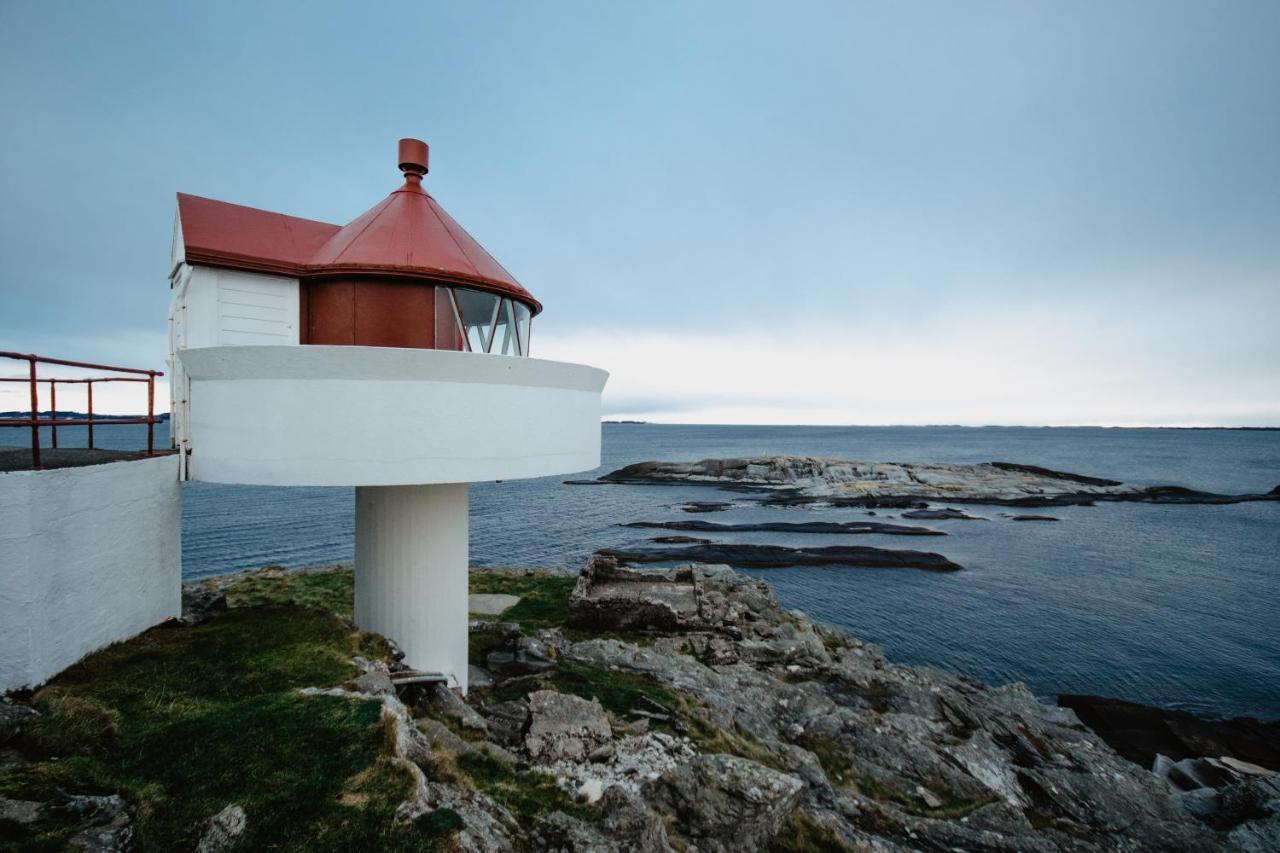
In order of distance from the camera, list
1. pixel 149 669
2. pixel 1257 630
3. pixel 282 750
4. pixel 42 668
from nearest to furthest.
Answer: pixel 282 750
pixel 42 668
pixel 149 669
pixel 1257 630

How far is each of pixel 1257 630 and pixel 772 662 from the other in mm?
24219

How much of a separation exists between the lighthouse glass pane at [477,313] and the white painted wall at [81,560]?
14.4ft

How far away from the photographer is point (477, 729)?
321 inches

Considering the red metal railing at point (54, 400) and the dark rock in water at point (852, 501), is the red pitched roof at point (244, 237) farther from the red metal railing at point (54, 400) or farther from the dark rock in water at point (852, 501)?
the dark rock in water at point (852, 501)

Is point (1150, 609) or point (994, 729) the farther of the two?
point (1150, 609)

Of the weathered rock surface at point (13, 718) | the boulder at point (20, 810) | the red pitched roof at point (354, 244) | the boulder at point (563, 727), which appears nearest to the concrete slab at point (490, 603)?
the boulder at point (563, 727)

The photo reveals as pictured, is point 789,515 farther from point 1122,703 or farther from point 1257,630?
point 1122,703

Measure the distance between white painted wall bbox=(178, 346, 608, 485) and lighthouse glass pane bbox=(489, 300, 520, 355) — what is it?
3.40 feet

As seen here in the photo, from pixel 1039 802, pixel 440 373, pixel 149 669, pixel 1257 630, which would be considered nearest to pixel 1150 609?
pixel 1257 630

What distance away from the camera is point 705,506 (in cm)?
5459

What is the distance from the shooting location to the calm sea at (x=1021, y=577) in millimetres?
20984

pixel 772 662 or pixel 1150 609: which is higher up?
pixel 772 662

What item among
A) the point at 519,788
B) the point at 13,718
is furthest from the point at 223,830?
the point at 519,788

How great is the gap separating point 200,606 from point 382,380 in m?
6.10
